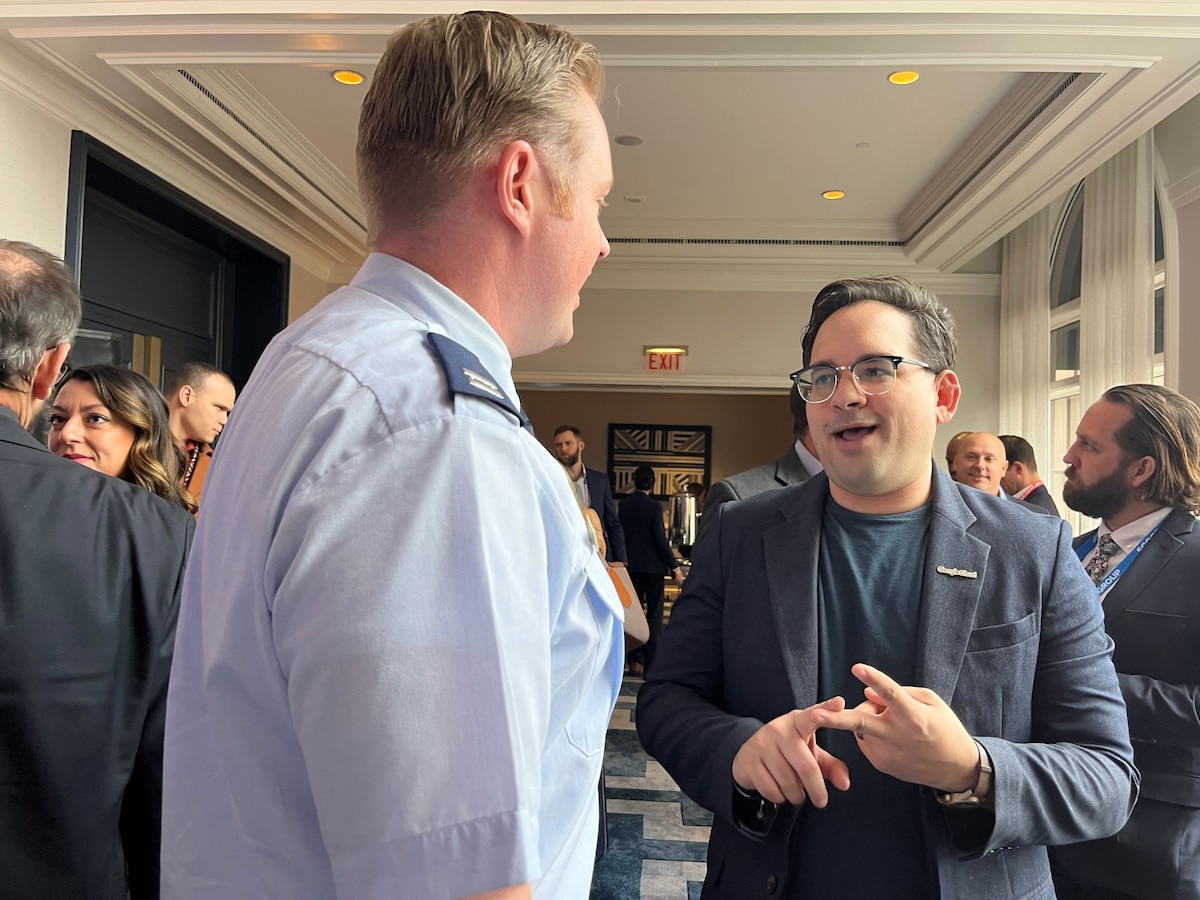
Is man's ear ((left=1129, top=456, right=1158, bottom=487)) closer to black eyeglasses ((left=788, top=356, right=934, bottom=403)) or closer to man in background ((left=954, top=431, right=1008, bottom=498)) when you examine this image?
black eyeglasses ((left=788, top=356, right=934, bottom=403))

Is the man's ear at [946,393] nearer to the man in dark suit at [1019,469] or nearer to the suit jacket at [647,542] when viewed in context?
the man in dark suit at [1019,469]

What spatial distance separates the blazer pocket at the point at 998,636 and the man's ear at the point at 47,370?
1569 mm

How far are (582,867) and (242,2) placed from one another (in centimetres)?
371

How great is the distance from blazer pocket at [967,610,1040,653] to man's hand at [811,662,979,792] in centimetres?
19

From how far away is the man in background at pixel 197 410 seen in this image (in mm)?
3256

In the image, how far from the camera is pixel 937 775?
A: 3.33ft

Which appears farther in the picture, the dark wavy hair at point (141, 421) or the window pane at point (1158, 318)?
the window pane at point (1158, 318)

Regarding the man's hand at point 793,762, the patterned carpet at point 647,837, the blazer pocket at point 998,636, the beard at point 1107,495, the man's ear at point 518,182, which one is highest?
the man's ear at point 518,182

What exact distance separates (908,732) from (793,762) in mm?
144

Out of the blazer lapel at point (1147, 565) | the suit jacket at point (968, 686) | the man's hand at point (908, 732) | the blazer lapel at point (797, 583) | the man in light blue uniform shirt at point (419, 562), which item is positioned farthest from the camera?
the blazer lapel at point (1147, 565)

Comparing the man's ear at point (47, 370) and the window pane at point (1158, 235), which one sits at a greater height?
the window pane at point (1158, 235)

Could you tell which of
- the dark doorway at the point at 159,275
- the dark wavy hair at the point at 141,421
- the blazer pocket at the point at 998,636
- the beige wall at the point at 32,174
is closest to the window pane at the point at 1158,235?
the blazer pocket at the point at 998,636

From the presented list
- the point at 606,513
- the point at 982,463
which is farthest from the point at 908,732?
the point at 606,513

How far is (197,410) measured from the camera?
3260mm
